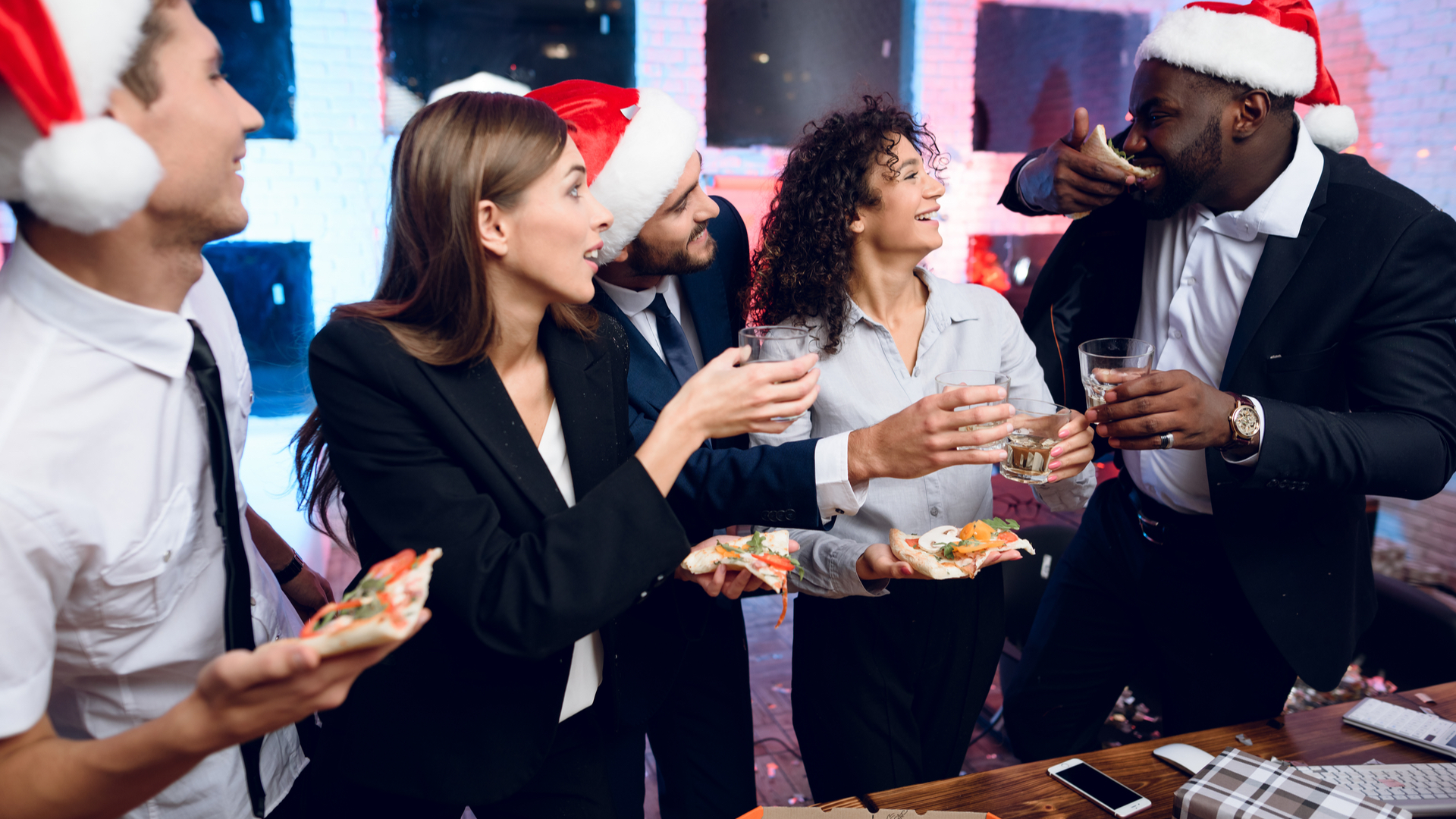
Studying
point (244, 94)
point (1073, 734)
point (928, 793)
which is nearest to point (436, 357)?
point (928, 793)

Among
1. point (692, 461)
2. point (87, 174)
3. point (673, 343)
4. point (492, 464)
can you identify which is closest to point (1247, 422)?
point (692, 461)

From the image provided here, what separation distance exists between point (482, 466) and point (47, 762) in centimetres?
63

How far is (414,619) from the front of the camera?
0.92 m

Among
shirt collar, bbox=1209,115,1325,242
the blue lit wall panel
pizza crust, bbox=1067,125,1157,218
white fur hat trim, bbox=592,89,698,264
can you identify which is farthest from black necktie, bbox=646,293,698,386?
the blue lit wall panel

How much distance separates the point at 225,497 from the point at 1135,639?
2233mm

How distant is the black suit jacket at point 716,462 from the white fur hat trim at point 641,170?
0.55ft

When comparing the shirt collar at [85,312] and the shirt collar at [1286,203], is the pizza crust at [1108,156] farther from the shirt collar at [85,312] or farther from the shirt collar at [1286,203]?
the shirt collar at [85,312]

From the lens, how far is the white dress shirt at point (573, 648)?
150 cm

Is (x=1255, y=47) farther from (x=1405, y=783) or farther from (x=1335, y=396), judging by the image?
(x=1405, y=783)

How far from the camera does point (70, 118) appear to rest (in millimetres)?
903

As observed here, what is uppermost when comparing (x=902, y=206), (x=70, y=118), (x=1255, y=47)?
(x=1255, y=47)

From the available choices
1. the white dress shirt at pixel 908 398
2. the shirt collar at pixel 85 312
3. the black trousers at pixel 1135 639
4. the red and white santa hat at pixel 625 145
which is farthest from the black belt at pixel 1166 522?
the shirt collar at pixel 85 312

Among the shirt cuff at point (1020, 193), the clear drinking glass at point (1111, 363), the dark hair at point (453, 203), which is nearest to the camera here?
the dark hair at point (453, 203)

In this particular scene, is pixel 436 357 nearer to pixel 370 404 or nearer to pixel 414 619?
pixel 370 404
